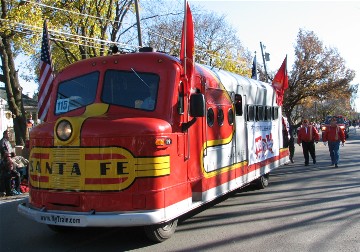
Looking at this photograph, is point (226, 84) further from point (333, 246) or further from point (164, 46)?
point (164, 46)

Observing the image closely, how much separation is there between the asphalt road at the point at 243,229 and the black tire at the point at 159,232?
10 centimetres

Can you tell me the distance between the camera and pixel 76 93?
631 cm

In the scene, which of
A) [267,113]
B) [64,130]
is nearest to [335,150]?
[267,113]

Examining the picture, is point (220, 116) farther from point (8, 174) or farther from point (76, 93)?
point (8, 174)

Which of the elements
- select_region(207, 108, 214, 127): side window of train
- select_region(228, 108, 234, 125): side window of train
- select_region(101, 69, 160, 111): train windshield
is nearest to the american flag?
select_region(101, 69, 160, 111): train windshield

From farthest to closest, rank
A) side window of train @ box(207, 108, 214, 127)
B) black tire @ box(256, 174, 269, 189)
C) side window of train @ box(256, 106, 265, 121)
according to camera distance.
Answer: black tire @ box(256, 174, 269, 189), side window of train @ box(256, 106, 265, 121), side window of train @ box(207, 108, 214, 127)

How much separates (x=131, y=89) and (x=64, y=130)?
3.75 feet

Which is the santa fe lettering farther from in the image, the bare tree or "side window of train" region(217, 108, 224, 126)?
the bare tree

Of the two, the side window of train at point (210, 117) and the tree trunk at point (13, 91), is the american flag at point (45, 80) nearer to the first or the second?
the side window of train at point (210, 117)

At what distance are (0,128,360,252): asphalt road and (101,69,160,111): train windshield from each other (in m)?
1.97

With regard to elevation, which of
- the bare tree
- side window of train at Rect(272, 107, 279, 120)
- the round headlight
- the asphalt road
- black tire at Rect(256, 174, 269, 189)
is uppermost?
the bare tree

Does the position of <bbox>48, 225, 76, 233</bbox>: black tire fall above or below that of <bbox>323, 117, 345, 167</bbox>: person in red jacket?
below

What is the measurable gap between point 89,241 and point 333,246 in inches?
134

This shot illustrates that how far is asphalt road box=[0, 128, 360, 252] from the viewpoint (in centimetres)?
564
